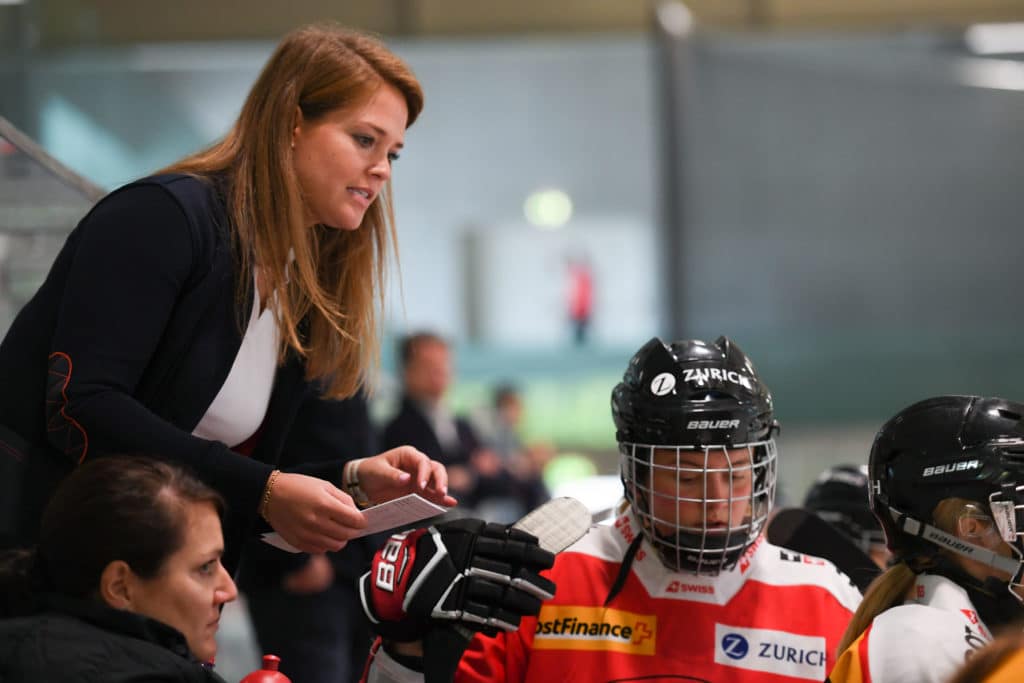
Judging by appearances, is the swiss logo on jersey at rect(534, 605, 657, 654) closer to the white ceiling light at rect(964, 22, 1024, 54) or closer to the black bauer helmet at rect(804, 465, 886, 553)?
the black bauer helmet at rect(804, 465, 886, 553)

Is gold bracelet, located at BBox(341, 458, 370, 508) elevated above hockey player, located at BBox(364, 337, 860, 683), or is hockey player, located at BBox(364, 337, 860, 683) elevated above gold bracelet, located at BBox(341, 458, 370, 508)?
gold bracelet, located at BBox(341, 458, 370, 508)

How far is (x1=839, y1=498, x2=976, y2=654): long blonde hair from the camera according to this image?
1885 millimetres

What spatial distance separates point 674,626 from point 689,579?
3.3 inches

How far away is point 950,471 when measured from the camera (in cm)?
192

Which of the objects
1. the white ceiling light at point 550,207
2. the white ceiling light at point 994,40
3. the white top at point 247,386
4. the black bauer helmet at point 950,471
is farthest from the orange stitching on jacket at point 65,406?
the white ceiling light at point 550,207

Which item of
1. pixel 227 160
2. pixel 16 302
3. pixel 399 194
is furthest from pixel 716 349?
pixel 399 194

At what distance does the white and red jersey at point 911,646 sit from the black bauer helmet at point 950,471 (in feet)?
0.47

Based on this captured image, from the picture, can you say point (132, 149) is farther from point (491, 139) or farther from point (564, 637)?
point (491, 139)

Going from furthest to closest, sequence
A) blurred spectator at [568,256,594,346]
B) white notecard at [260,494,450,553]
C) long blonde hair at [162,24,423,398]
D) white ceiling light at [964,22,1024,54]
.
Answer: blurred spectator at [568,256,594,346] < white ceiling light at [964,22,1024,54] < long blonde hair at [162,24,423,398] < white notecard at [260,494,450,553]

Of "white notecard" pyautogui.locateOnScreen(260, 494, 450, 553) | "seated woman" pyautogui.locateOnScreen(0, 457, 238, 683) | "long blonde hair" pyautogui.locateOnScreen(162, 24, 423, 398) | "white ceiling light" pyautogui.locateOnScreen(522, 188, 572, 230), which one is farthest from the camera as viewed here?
"white ceiling light" pyautogui.locateOnScreen(522, 188, 572, 230)

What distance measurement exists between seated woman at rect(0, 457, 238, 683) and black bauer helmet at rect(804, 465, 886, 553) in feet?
5.55

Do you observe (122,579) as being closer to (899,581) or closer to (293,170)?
(293,170)

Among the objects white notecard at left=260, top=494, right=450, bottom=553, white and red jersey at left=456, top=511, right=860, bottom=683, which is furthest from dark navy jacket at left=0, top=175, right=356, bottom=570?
white and red jersey at left=456, top=511, right=860, bottom=683

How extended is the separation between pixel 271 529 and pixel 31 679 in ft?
1.71
